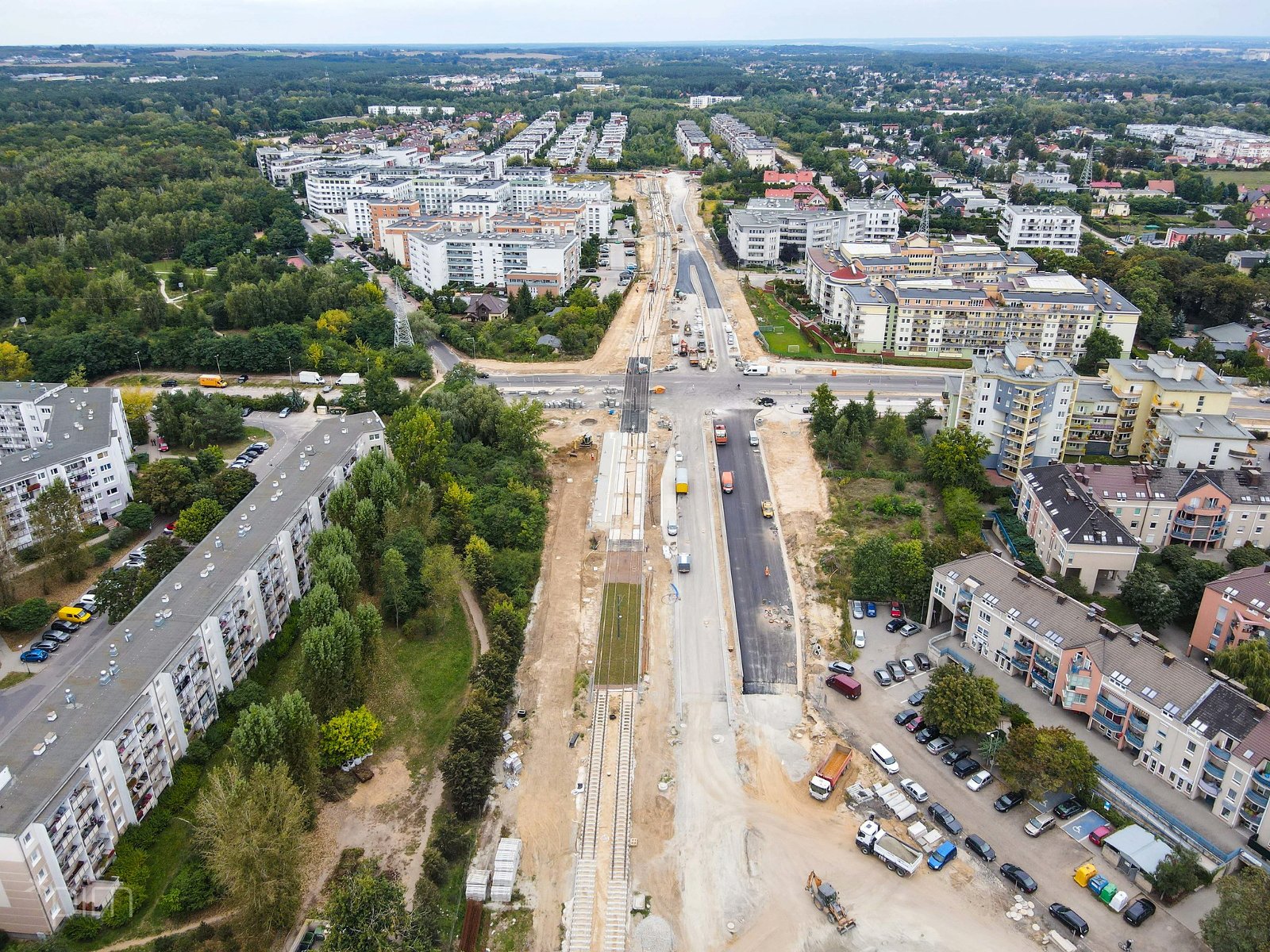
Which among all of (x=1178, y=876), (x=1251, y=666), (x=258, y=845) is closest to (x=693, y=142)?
(x=1251, y=666)

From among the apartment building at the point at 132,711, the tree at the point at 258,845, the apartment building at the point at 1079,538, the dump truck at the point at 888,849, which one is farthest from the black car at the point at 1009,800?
the apartment building at the point at 132,711

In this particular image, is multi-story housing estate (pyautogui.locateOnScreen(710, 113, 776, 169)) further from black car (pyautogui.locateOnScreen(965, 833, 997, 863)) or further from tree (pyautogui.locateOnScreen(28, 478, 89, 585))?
black car (pyautogui.locateOnScreen(965, 833, 997, 863))

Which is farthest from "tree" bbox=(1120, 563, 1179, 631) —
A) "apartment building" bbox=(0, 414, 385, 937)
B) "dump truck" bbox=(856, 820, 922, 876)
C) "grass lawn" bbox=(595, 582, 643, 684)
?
"apartment building" bbox=(0, 414, 385, 937)

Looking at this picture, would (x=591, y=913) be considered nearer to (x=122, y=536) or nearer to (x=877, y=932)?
(x=877, y=932)

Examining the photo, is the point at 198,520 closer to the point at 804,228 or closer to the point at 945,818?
the point at 945,818

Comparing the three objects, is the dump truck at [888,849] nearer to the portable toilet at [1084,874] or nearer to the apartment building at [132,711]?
the portable toilet at [1084,874]
